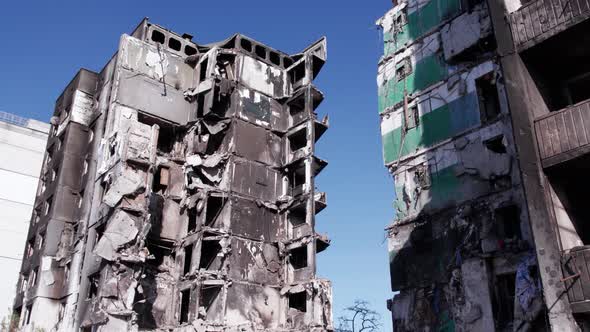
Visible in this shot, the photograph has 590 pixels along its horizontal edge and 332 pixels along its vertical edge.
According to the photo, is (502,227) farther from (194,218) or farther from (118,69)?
(118,69)

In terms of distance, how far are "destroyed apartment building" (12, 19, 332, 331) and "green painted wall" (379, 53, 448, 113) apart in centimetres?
839

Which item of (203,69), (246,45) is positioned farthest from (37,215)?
(246,45)

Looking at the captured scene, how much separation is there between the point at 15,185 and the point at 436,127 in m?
49.2

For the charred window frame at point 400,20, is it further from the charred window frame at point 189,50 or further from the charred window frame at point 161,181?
the charred window frame at point 161,181

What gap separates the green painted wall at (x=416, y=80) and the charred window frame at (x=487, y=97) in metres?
2.53

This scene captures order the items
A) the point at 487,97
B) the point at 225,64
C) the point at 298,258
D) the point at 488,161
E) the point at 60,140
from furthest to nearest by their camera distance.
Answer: the point at 60,140, the point at 225,64, the point at 298,258, the point at 487,97, the point at 488,161

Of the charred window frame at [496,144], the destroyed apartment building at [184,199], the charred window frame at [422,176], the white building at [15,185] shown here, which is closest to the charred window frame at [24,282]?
the destroyed apartment building at [184,199]

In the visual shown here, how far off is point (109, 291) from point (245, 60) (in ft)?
69.6

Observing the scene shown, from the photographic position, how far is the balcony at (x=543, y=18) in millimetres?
16062

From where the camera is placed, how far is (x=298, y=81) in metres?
45.1

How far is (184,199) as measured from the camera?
38500 mm

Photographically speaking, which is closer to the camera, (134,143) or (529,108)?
(529,108)

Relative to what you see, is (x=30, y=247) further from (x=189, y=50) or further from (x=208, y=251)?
(x=189, y=50)

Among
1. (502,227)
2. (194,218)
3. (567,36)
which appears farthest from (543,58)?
(194,218)
